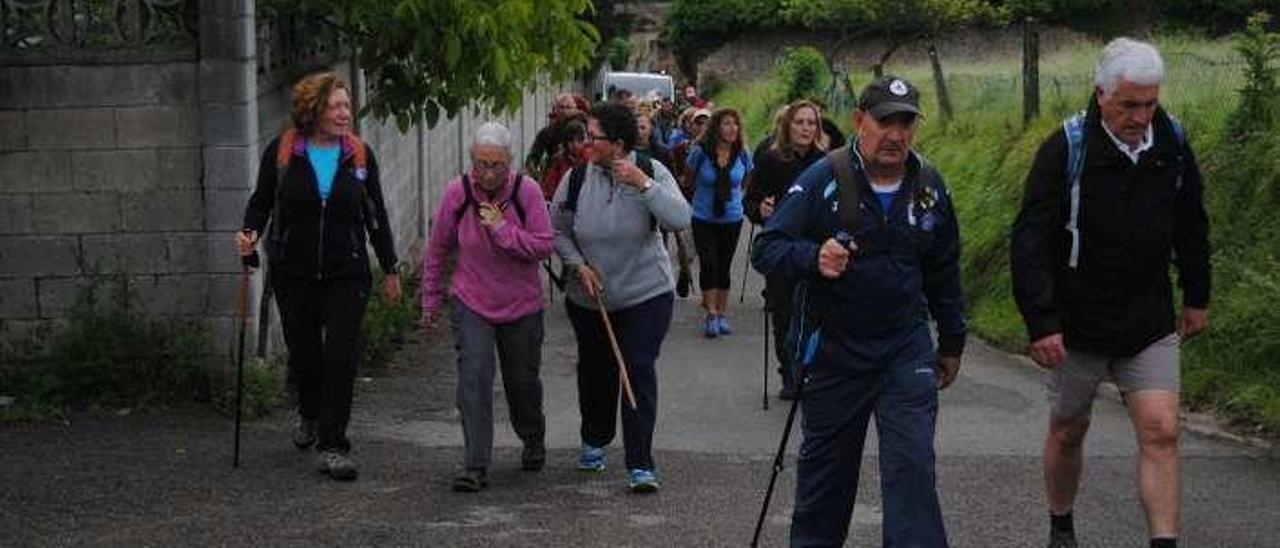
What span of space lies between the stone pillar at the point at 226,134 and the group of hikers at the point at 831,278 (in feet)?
4.25

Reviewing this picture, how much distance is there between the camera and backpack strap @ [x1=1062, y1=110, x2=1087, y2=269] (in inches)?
239

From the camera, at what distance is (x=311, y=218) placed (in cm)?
803

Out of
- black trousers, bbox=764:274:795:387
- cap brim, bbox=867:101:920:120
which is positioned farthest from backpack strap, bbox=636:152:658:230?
cap brim, bbox=867:101:920:120

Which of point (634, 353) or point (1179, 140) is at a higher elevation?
point (1179, 140)

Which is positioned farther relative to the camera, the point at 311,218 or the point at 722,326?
the point at 722,326

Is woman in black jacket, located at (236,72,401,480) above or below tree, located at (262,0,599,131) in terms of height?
below

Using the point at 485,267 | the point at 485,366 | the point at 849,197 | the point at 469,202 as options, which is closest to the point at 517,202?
the point at 469,202

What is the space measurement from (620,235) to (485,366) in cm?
82

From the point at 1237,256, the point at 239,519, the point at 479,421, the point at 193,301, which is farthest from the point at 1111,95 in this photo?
the point at 1237,256

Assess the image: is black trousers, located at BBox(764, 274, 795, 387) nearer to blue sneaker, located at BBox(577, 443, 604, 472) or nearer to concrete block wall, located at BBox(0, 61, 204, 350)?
blue sneaker, located at BBox(577, 443, 604, 472)

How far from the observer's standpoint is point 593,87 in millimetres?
50500

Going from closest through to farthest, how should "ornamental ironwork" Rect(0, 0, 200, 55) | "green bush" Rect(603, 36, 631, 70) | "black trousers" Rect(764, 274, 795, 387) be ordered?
"ornamental ironwork" Rect(0, 0, 200, 55) → "black trousers" Rect(764, 274, 795, 387) → "green bush" Rect(603, 36, 631, 70)

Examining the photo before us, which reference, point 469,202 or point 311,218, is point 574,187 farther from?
point 311,218

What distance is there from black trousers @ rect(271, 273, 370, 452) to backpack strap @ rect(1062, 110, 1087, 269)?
3342mm
